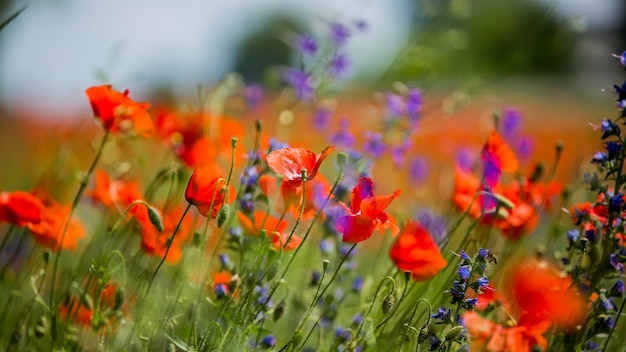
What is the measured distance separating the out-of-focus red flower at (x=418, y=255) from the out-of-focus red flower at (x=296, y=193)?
19 centimetres

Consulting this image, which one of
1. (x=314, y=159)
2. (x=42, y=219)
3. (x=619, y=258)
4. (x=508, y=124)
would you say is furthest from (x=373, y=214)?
(x=508, y=124)

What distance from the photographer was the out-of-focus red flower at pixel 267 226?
156 cm

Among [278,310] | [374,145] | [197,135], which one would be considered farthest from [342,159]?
[374,145]

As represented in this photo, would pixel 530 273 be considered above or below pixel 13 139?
below

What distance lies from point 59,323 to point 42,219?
221 mm

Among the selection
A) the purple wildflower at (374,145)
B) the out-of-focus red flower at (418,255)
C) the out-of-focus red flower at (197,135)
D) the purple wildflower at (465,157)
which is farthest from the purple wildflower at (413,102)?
the out-of-focus red flower at (418,255)

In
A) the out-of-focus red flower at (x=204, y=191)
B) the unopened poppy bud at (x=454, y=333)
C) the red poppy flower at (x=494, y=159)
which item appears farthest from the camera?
the red poppy flower at (x=494, y=159)

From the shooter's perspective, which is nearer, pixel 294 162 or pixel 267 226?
pixel 294 162

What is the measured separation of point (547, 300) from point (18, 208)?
104cm

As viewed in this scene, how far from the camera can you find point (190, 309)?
170 cm

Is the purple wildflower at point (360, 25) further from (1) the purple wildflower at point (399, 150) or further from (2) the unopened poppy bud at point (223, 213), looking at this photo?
(2) the unopened poppy bud at point (223, 213)

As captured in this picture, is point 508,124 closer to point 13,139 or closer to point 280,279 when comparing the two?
point 280,279

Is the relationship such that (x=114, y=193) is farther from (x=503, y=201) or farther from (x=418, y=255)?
(x=503, y=201)

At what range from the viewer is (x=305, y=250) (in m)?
2.15
